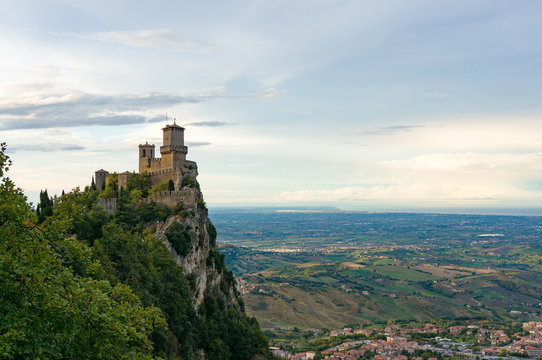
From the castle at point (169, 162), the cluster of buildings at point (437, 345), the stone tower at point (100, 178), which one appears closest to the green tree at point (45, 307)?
the castle at point (169, 162)

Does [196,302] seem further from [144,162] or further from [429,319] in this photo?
[429,319]

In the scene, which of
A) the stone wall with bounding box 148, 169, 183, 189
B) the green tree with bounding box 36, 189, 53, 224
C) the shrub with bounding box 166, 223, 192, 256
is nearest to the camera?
the green tree with bounding box 36, 189, 53, 224

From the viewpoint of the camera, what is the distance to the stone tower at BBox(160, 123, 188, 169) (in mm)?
64250

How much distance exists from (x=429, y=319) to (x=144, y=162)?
451 feet

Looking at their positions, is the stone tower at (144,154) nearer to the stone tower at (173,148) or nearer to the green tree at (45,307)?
the stone tower at (173,148)

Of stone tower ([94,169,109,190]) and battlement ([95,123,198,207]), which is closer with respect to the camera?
battlement ([95,123,198,207])

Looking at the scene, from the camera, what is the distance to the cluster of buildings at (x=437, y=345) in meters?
116

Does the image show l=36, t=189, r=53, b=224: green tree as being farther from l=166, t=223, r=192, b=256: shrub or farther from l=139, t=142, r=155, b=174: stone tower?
l=139, t=142, r=155, b=174: stone tower

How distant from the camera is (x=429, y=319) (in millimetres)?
171375

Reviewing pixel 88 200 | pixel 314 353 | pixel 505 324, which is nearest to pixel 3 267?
pixel 88 200

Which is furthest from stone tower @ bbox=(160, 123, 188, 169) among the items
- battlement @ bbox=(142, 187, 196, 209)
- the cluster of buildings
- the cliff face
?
the cluster of buildings

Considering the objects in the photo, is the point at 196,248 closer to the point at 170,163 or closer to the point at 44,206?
the point at 170,163

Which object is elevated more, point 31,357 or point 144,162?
point 144,162

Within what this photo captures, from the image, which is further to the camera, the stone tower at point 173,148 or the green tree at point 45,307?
the stone tower at point 173,148
